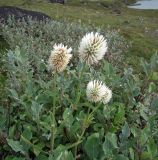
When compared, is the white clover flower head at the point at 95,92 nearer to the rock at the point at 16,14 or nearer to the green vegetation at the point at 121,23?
Result: the green vegetation at the point at 121,23

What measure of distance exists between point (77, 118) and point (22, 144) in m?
0.85

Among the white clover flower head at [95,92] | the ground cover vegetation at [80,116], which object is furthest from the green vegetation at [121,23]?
the white clover flower head at [95,92]

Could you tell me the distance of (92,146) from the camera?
6.62 meters

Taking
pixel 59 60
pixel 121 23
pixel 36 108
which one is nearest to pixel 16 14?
pixel 36 108

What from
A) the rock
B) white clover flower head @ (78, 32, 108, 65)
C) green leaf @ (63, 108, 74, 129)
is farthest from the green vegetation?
white clover flower head @ (78, 32, 108, 65)

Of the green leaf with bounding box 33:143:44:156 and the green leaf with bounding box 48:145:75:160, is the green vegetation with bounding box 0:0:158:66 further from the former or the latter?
the green leaf with bounding box 48:145:75:160

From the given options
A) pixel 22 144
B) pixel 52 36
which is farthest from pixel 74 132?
pixel 52 36

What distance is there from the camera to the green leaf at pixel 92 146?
6.59 metres

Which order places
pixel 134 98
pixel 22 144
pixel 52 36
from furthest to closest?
1. pixel 52 36
2. pixel 134 98
3. pixel 22 144

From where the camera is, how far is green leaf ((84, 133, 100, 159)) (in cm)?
659

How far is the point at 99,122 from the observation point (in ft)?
25.0

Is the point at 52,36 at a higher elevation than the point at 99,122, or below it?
below

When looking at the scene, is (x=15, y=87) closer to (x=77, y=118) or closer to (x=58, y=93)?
(x=58, y=93)

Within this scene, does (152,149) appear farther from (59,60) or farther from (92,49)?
(59,60)
